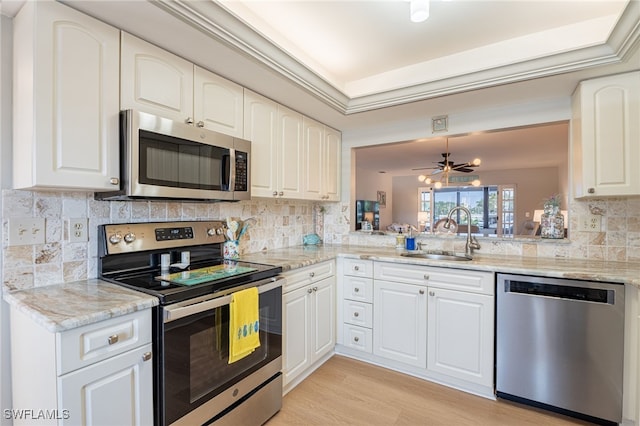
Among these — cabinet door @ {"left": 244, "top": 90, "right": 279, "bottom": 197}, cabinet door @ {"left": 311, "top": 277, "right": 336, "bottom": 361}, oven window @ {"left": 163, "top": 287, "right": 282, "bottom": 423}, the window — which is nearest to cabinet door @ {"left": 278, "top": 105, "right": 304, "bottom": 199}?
cabinet door @ {"left": 244, "top": 90, "right": 279, "bottom": 197}

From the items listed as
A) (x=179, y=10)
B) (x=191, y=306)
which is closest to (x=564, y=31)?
(x=179, y=10)

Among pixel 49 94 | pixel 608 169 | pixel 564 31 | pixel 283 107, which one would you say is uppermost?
pixel 564 31

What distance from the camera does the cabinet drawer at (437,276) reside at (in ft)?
6.89

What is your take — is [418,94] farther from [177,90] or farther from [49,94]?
[49,94]

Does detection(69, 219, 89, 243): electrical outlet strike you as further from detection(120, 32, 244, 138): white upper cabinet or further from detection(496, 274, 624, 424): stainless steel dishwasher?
detection(496, 274, 624, 424): stainless steel dishwasher

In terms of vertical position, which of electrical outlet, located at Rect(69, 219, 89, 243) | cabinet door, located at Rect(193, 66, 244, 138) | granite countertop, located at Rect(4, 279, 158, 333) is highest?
cabinet door, located at Rect(193, 66, 244, 138)

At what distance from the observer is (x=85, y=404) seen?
3.60 ft

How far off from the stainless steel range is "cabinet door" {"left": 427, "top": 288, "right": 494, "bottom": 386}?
3.70 ft

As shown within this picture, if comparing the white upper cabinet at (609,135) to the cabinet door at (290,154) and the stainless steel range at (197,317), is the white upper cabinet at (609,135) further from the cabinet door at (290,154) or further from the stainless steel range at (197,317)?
the stainless steel range at (197,317)

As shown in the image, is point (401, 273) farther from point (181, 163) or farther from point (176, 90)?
point (176, 90)

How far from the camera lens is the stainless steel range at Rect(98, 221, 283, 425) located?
1.32 m

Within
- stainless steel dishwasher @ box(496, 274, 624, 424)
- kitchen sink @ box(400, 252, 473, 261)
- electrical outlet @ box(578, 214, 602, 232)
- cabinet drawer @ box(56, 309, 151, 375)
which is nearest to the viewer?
cabinet drawer @ box(56, 309, 151, 375)

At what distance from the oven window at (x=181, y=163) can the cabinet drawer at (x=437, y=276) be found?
54.1 inches

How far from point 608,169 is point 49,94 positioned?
118 inches
